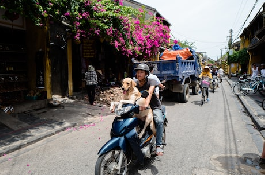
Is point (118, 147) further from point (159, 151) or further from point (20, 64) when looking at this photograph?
point (20, 64)

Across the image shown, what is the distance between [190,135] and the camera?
18.3 ft

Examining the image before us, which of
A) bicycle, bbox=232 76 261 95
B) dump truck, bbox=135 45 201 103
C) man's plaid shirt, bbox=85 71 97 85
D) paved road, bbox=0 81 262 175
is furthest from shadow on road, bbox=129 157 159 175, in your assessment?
bicycle, bbox=232 76 261 95

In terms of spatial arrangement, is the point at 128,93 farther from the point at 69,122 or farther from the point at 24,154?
the point at 69,122

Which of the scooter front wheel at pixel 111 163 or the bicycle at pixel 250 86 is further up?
the bicycle at pixel 250 86

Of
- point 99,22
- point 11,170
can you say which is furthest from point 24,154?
point 99,22

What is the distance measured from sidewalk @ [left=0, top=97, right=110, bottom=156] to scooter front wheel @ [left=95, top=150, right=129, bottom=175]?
279 centimetres

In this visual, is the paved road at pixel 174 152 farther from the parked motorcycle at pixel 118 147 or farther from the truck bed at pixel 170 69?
the truck bed at pixel 170 69

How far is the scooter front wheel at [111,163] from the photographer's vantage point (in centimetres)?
290

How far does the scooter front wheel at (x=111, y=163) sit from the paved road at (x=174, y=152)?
20.2 inches

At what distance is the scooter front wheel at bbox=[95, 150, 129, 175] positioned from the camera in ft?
9.52

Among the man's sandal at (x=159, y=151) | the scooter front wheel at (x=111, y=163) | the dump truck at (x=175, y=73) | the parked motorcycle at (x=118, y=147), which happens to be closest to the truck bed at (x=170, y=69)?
the dump truck at (x=175, y=73)

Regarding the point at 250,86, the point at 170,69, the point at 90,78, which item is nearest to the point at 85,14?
the point at 90,78

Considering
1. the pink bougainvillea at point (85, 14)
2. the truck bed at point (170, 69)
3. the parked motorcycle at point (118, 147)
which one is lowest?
the parked motorcycle at point (118, 147)

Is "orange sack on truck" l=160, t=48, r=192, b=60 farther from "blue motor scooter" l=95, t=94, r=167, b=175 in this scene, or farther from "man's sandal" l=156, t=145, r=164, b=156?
"blue motor scooter" l=95, t=94, r=167, b=175
